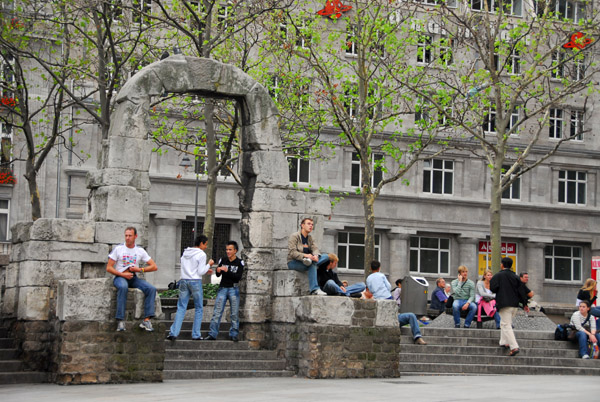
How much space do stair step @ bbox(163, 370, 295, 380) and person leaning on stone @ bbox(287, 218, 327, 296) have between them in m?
1.52

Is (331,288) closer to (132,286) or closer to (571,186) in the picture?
(132,286)

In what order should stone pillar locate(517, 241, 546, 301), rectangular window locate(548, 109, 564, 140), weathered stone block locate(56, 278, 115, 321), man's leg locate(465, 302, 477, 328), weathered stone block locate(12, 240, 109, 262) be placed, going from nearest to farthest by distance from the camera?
1. weathered stone block locate(56, 278, 115, 321)
2. weathered stone block locate(12, 240, 109, 262)
3. man's leg locate(465, 302, 477, 328)
4. stone pillar locate(517, 241, 546, 301)
5. rectangular window locate(548, 109, 564, 140)

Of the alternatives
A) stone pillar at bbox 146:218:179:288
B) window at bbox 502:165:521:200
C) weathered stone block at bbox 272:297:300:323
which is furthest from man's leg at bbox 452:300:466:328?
window at bbox 502:165:521:200

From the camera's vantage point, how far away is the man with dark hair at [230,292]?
19.1m

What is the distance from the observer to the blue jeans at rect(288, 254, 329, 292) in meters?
18.9

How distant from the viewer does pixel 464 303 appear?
2406cm

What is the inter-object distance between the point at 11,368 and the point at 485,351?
941cm

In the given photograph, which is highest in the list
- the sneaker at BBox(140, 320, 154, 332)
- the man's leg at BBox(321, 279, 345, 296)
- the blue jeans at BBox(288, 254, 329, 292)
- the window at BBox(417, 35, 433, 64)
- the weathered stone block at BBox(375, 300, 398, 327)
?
the window at BBox(417, 35, 433, 64)

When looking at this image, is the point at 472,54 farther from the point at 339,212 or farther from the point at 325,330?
the point at 325,330

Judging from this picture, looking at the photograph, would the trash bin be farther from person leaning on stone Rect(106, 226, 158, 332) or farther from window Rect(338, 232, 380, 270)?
window Rect(338, 232, 380, 270)

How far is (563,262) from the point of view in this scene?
176ft

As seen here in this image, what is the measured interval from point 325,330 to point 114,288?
3.54 metres

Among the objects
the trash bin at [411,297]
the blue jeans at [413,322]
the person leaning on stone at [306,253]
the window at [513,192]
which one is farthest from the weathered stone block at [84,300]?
the window at [513,192]

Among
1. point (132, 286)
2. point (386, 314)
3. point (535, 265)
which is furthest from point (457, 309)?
point (535, 265)
